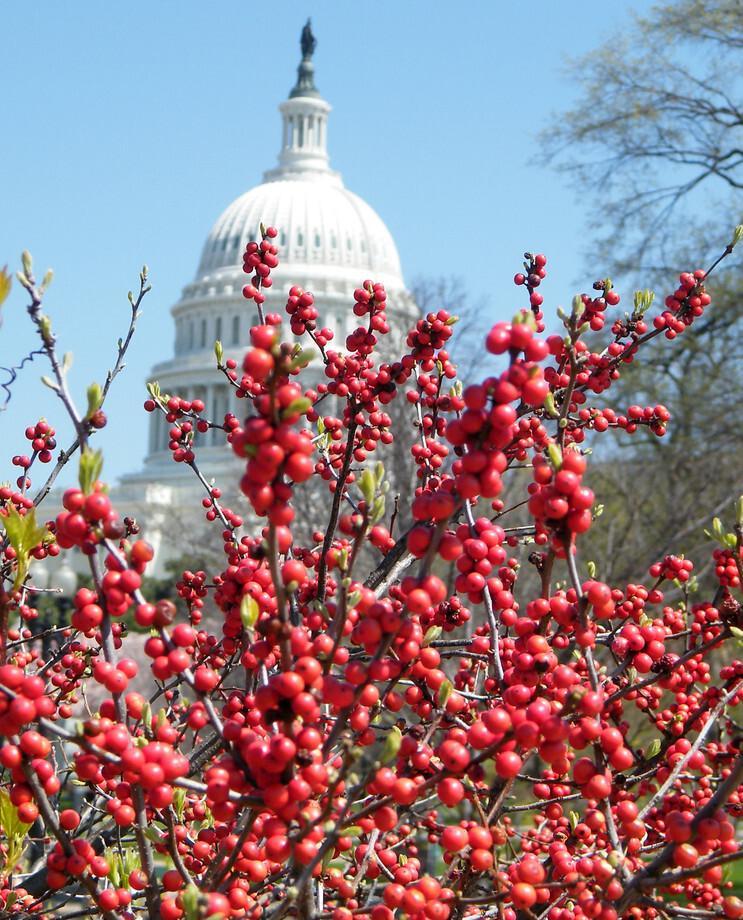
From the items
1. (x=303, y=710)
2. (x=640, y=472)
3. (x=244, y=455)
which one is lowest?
(x=303, y=710)

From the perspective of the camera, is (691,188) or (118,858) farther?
(691,188)

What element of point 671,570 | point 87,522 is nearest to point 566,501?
point 87,522

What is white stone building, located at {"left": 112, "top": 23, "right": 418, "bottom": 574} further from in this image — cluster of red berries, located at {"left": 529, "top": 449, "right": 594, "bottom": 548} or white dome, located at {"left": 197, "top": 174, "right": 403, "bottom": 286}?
cluster of red berries, located at {"left": 529, "top": 449, "right": 594, "bottom": 548}

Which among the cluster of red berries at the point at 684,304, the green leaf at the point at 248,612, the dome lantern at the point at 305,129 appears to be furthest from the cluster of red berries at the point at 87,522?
the dome lantern at the point at 305,129

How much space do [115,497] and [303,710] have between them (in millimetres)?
82521

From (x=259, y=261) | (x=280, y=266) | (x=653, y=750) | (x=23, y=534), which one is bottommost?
(x=653, y=750)

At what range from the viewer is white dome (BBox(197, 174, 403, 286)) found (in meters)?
91.8

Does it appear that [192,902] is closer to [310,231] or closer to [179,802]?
[179,802]

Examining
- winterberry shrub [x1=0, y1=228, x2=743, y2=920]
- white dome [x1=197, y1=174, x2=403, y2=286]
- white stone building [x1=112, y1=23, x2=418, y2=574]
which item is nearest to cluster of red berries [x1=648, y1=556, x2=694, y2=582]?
winterberry shrub [x1=0, y1=228, x2=743, y2=920]

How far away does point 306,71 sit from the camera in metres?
108

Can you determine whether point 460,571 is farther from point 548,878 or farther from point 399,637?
point 548,878

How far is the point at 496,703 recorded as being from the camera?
2.76 m

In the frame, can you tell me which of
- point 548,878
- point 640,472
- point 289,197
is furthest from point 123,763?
point 289,197

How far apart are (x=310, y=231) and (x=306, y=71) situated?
23.7m
